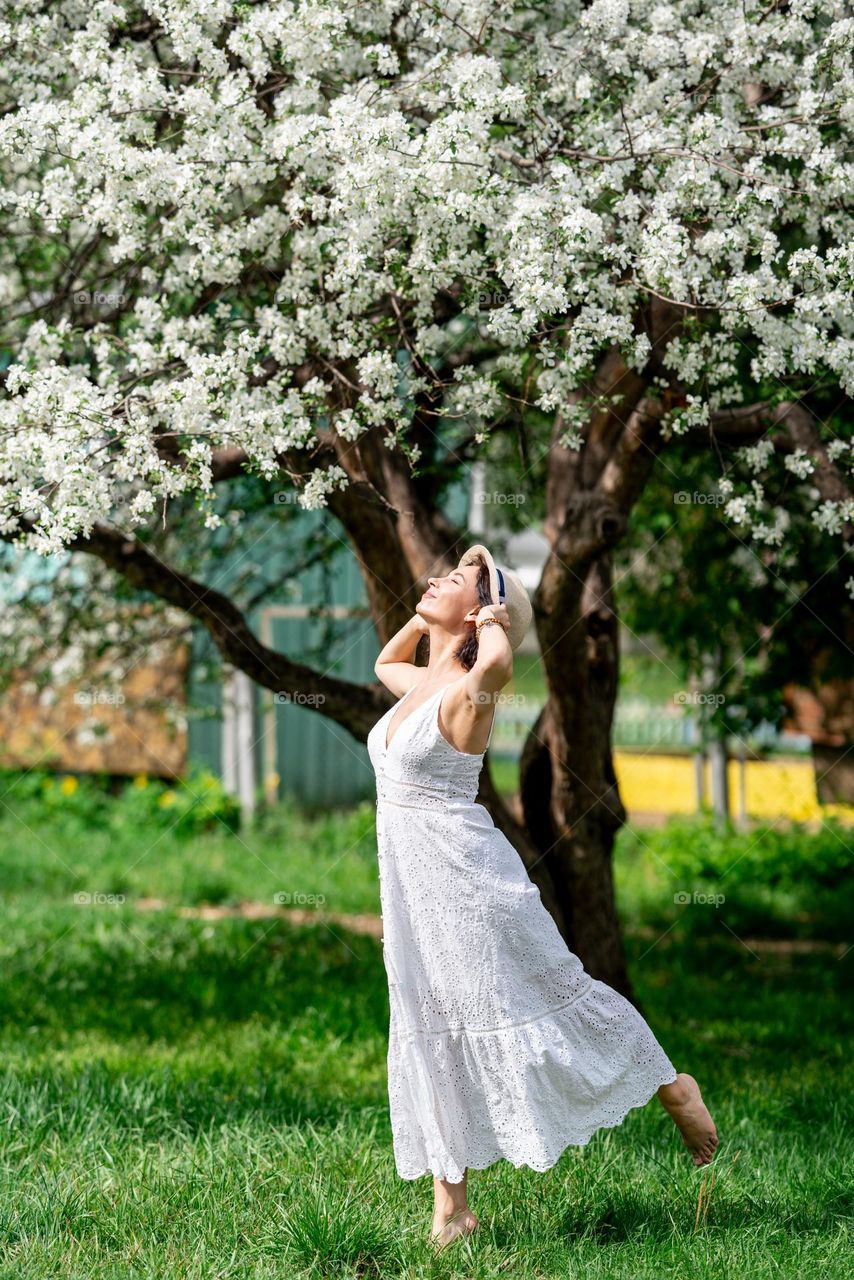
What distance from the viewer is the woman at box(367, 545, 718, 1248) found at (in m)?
3.65

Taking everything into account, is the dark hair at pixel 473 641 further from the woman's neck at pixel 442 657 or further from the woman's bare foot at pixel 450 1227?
the woman's bare foot at pixel 450 1227

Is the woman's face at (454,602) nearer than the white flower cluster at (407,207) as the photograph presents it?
Yes

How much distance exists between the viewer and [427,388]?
4707 mm

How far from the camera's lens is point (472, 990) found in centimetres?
368

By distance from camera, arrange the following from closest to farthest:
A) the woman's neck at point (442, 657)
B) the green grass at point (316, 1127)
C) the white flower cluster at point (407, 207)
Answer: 1. the green grass at point (316, 1127)
2. the woman's neck at point (442, 657)
3. the white flower cluster at point (407, 207)

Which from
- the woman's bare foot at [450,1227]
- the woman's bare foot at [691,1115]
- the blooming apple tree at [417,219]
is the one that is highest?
the blooming apple tree at [417,219]

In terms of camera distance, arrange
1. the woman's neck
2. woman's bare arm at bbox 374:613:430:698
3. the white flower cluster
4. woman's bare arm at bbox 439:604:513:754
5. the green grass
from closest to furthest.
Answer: woman's bare arm at bbox 439:604:513:754
the green grass
the woman's neck
woman's bare arm at bbox 374:613:430:698
the white flower cluster

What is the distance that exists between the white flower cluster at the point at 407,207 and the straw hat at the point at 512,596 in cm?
88

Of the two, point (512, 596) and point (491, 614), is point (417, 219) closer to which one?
point (512, 596)

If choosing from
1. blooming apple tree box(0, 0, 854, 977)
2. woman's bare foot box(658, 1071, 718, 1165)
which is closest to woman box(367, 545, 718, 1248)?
woman's bare foot box(658, 1071, 718, 1165)

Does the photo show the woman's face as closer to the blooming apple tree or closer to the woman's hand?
the woman's hand

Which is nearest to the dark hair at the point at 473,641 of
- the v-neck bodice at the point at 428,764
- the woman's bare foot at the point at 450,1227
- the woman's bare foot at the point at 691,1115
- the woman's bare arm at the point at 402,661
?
the v-neck bodice at the point at 428,764

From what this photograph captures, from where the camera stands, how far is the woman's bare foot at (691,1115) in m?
3.90

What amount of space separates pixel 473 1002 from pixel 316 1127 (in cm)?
140
